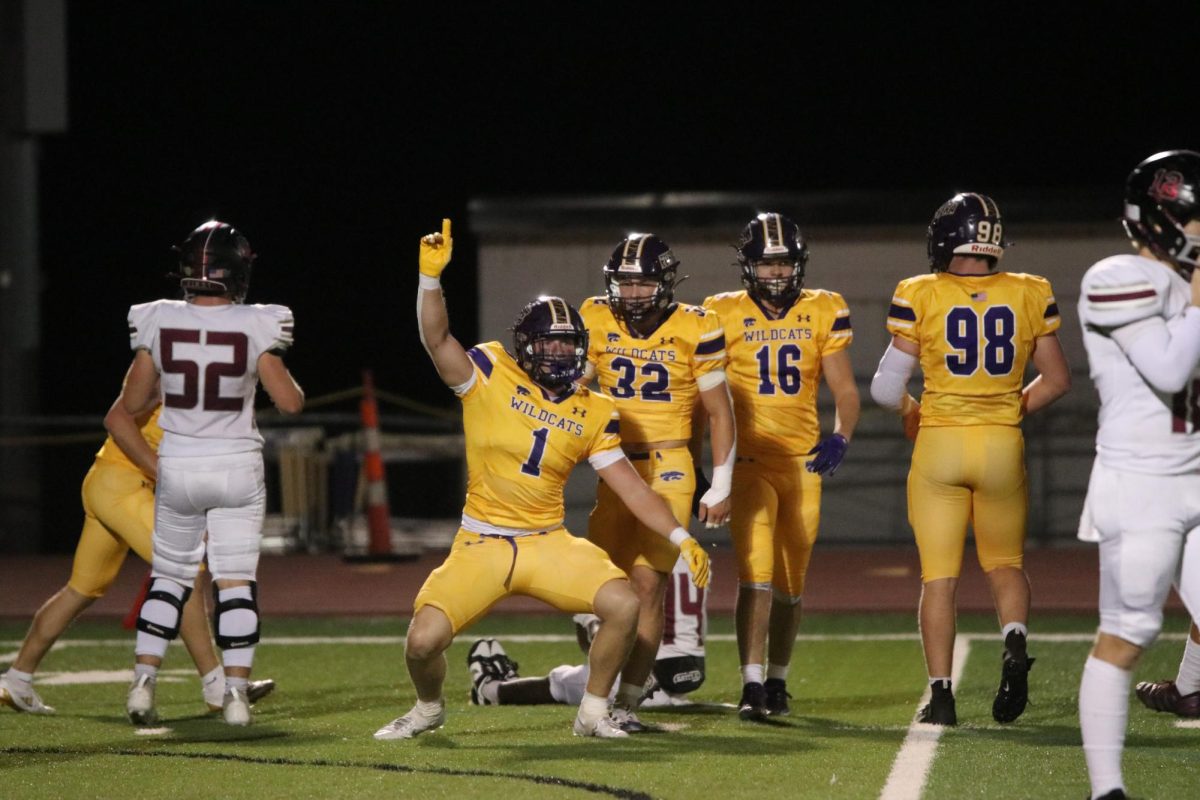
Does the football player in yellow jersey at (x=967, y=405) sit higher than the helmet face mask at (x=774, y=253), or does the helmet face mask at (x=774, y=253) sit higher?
the helmet face mask at (x=774, y=253)

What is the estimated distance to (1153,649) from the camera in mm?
8852

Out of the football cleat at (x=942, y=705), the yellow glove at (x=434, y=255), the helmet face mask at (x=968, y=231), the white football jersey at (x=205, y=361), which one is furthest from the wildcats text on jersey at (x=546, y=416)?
the football cleat at (x=942, y=705)

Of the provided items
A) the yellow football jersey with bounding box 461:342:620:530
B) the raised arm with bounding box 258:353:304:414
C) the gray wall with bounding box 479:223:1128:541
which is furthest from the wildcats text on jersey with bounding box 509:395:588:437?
the gray wall with bounding box 479:223:1128:541

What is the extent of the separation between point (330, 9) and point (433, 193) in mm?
3596

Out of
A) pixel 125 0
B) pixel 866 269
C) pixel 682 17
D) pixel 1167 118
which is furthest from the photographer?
pixel 125 0

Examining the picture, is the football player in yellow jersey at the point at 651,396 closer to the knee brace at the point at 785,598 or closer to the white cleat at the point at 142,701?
the knee brace at the point at 785,598

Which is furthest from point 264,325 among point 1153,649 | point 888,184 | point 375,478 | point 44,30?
point 888,184

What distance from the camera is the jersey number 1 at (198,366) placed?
675 cm

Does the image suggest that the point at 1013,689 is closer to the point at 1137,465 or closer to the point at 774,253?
the point at 1137,465

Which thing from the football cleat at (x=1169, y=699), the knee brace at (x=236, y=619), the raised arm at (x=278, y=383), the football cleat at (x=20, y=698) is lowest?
the football cleat at (x=20, y=698)

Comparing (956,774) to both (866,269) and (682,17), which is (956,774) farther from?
(682,17)

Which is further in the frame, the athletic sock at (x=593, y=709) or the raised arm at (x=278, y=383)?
the raised arm at (x=278, y=383)

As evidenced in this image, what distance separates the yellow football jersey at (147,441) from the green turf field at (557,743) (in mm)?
1020

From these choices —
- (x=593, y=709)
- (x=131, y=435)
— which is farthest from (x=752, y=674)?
(x=131, y=435)
